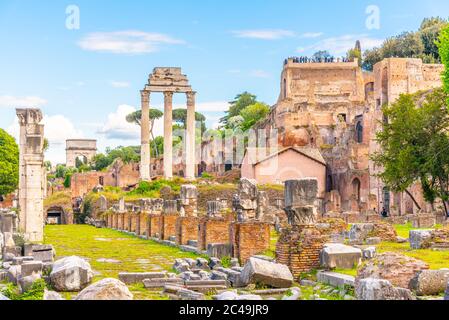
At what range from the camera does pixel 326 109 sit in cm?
7744

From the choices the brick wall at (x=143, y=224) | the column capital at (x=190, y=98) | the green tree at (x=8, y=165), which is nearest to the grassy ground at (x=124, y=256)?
the brick wall at (x=143, y=224)

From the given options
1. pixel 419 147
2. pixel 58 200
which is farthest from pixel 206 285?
pixel 58 200

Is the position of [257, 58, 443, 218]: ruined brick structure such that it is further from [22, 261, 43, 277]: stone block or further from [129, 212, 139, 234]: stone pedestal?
[22, 261, 43, 277]: stone block

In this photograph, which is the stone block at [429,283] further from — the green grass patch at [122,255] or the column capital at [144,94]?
the column capital at [144,94]

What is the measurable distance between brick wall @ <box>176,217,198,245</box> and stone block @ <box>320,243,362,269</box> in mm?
10406

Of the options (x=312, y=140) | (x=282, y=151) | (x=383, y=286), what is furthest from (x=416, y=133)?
(x=312, y=140)

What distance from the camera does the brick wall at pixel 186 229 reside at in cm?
2295

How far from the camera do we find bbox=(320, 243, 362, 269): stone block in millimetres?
12633

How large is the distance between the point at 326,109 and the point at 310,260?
65373mm

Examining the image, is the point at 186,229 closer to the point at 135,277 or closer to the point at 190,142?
the point at 135,277

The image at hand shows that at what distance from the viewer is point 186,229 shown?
23.1 m

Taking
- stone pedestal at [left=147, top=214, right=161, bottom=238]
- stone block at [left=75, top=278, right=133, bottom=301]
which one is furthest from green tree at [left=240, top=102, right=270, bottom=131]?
stone block at [left=75, top=278, right=133, bottom=301]

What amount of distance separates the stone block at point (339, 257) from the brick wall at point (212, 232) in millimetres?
7322
